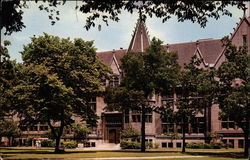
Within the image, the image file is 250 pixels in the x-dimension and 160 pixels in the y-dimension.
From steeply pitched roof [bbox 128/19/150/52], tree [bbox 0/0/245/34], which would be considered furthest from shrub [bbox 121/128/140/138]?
tree [bbox 0/0/245/34]

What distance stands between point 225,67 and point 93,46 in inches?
626

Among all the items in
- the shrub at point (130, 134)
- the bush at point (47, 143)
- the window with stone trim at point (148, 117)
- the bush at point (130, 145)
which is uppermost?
the window with stone trim at point (148, 117)

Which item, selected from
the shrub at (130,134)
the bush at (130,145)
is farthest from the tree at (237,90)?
the shrub at (130,134)

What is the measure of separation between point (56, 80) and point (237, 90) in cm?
1707

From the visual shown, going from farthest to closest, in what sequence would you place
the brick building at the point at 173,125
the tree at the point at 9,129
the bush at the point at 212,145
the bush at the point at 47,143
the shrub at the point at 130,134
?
the tree at the point at 9,129 → the bush at the point at 47,143 → the shrub at the point at 130,134 → the brick building at the point at 173,125 → the bush at the point at 212,145

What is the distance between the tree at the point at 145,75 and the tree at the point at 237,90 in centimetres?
762

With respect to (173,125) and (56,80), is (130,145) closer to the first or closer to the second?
(173,125)

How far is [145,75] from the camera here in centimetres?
4472

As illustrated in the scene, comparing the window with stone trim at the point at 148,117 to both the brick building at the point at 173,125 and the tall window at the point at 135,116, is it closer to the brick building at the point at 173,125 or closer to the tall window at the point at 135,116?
the brick building at the point at 173,125

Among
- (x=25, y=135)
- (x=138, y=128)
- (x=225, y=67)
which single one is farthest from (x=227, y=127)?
(x=25, y=135)

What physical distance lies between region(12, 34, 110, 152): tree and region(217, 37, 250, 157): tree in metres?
13.6

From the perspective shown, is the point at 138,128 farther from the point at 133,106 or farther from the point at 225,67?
the point at 225,67

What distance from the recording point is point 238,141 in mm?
54938

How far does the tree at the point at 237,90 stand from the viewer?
34156mm
